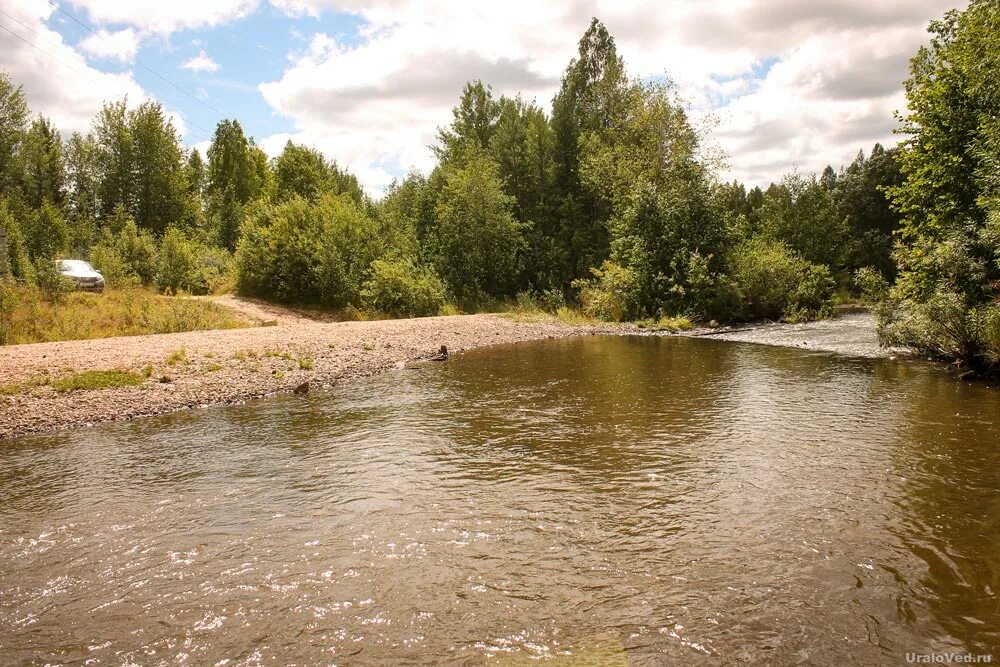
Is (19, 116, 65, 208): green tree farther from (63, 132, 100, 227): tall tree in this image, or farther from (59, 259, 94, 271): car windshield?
(59, 259, 94, 271): car windshield

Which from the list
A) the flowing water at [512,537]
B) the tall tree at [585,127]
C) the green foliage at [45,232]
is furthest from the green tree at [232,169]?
the flowing water at [512,537]

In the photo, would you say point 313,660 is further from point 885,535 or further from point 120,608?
point 885,535

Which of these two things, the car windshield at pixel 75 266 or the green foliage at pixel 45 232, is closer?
the car windshield at pixel 75 266

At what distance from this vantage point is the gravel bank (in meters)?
12.9

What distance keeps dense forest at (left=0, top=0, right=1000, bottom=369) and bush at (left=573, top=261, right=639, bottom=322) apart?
0.14 m

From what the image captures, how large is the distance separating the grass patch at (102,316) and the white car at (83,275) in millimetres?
1531

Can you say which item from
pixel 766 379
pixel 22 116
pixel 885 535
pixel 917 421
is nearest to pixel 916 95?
pixel 766 379

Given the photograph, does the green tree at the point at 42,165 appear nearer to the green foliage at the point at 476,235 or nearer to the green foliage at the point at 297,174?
the green foliage at the point at 297,174

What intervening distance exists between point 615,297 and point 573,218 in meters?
14.9

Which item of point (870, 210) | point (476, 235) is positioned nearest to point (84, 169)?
point (476, 235)

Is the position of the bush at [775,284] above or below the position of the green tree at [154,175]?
below

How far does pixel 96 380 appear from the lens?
557 inches

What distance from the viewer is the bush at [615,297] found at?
35.8 meters

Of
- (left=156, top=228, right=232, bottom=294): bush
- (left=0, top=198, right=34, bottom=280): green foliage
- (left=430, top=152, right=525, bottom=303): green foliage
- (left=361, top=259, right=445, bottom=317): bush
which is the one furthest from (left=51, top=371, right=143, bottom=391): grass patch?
(left=430, top=152, right=525, bottom=303): green foliage
